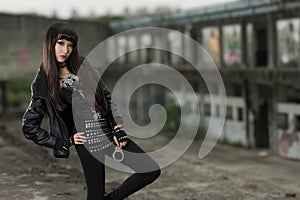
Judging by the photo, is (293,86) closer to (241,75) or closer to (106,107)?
(241,75)

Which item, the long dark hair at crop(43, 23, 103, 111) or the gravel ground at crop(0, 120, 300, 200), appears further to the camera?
A: the gravel ground at crop(0, 120, 300, 200)

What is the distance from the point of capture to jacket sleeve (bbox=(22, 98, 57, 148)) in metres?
3.28

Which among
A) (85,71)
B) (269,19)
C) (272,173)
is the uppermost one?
(269,19)

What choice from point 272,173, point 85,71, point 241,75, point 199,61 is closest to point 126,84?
point 199,61

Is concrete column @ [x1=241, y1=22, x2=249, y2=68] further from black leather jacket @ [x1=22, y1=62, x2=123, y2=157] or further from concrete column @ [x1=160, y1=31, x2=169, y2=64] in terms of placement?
black leather jacket @ [x1=22, y1=62, x2=123, y2=157]

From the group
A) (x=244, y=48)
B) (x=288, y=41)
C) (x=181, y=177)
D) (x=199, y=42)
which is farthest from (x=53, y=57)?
(x=288, y=41)

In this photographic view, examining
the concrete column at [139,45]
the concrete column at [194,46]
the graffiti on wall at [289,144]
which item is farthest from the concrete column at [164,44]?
the graffiti on wall at [289,144]

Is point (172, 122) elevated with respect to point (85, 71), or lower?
lower

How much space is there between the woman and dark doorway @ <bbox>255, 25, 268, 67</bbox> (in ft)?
54.3

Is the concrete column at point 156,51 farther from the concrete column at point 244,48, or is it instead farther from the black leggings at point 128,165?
the black leggings at point 128,165

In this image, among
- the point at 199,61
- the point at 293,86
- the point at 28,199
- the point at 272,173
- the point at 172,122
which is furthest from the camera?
the point at 199,61

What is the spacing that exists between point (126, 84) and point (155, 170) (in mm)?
22469

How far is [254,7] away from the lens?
17047 millimetres

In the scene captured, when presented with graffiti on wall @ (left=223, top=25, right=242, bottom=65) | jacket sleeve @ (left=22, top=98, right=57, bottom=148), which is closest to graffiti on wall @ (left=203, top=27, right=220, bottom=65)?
graffiti on wall @ (left=223, top=25, right=242, bottom=65)
